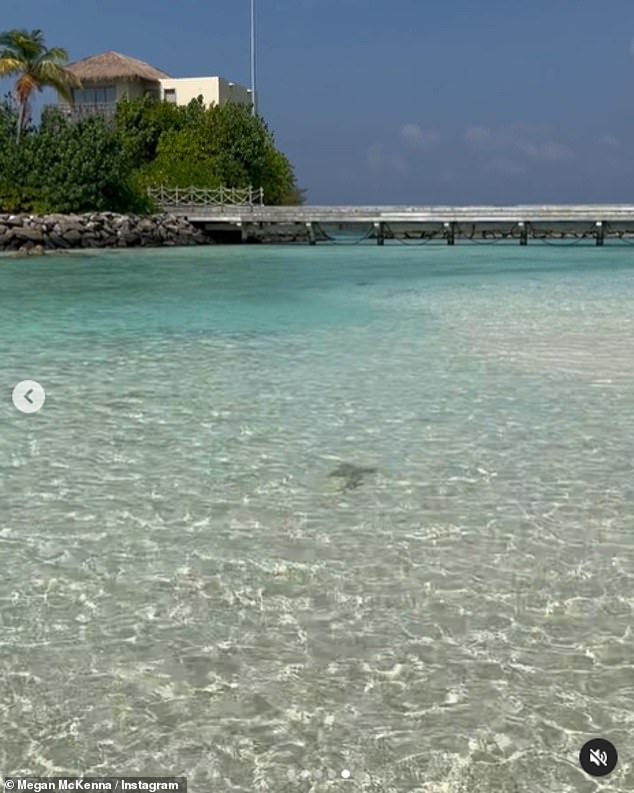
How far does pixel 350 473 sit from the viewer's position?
5477 mm

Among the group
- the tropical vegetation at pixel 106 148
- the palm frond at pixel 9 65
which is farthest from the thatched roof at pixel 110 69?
the palm frond at pixel 9 65

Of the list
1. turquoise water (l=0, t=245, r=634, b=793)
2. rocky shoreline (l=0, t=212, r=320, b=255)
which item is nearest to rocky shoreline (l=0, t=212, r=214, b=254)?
rocky shoreline (l=0, t=212, r=320, b=255)

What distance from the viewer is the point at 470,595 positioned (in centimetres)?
373

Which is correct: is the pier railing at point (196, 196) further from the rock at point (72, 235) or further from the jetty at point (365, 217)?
the rock at point (72, 235)

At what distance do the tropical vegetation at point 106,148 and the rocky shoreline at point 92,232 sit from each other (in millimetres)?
2080

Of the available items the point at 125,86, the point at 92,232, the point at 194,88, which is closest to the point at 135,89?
the point at 125,86

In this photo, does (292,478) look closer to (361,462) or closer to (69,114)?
(361,462)

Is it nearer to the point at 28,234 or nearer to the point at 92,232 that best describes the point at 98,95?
the point at 92,232

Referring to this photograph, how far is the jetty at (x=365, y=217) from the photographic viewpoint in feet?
124

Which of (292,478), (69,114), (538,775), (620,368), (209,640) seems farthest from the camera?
(69,114)

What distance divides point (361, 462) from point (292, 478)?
560 mm

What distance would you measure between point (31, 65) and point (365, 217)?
16.0 m

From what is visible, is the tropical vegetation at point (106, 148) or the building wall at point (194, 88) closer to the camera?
the tropical vegetation at point (106, 148)

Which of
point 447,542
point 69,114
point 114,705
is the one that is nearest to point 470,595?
point 447,542
